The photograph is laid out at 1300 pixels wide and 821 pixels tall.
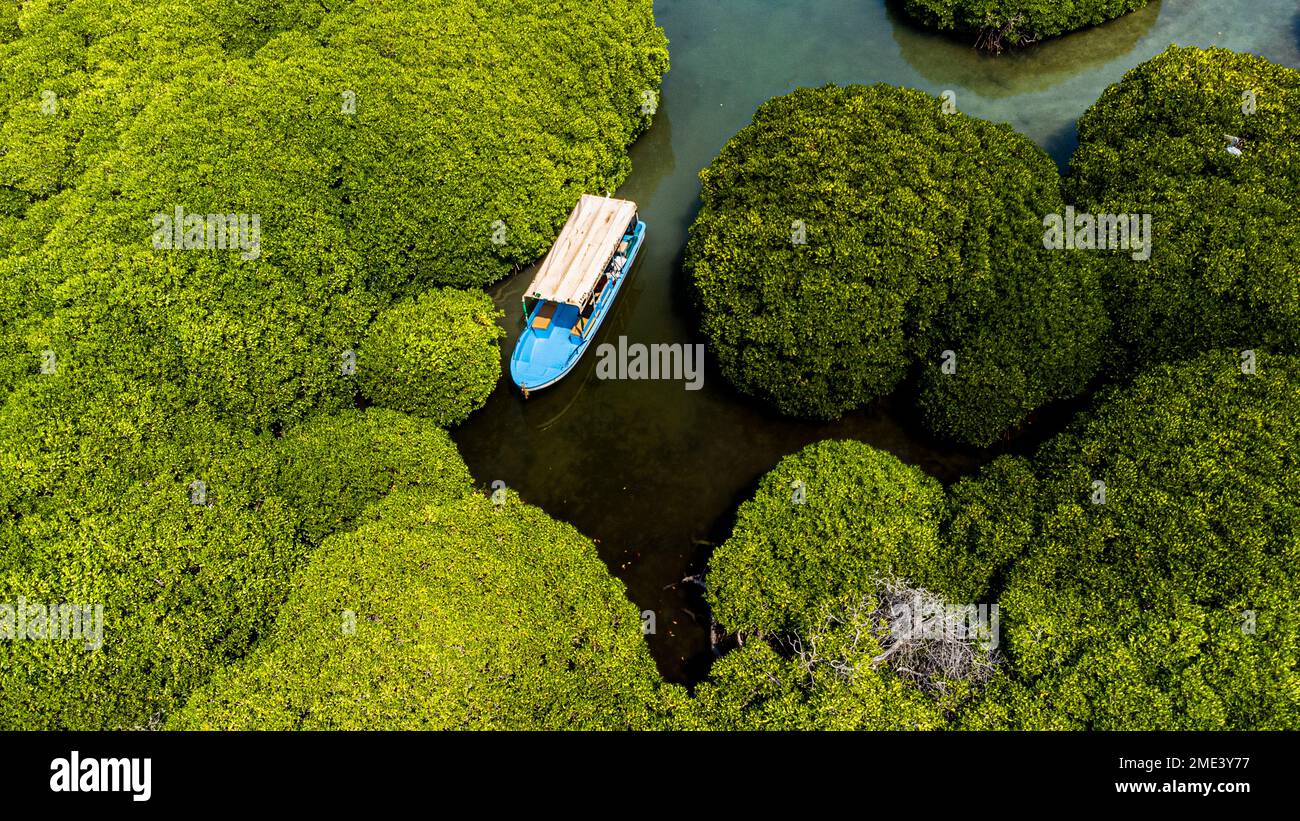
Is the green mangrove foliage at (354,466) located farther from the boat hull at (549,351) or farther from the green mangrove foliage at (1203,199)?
the green mangrove foliage at (1203,199)

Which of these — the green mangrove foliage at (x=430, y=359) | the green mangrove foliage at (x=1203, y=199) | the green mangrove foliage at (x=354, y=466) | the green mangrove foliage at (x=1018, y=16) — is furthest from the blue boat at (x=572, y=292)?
the green mangrove foliage at (x=1018, y=16)

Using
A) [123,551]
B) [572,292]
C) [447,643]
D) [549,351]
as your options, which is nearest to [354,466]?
[123,551]

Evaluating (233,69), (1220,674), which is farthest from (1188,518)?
(233,69)

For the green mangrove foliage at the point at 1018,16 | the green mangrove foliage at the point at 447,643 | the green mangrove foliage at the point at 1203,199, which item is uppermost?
the green mangrove foliage at the point at 1018,16

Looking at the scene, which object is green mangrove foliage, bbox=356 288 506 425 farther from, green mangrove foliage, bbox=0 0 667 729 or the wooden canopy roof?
the wooden canopy roof

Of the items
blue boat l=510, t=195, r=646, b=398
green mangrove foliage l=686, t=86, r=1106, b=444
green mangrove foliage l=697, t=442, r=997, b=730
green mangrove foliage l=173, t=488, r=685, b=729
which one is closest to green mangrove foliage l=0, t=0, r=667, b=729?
green mangrove foliage l=173, t=488, r=685, b=729

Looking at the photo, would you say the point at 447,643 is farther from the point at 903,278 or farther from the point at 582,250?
the point at 903,278
